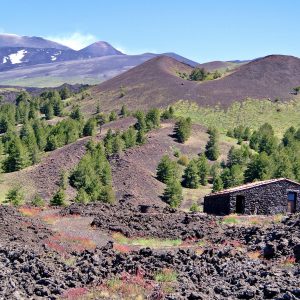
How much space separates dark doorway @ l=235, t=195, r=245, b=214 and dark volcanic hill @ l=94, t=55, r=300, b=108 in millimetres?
81759

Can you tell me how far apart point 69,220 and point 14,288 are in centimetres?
1833

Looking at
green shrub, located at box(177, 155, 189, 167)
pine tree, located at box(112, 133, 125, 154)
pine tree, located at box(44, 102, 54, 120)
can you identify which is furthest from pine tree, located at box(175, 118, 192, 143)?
pine tree, located at box(44, 102, 54, 120)

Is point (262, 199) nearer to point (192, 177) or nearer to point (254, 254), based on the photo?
point (254, 254)

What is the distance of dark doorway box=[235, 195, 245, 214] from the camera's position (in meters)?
37.5

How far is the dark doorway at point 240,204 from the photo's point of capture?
37.5 metres

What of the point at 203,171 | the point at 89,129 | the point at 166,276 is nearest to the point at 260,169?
the point at 203,171

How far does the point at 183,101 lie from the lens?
12050 cm

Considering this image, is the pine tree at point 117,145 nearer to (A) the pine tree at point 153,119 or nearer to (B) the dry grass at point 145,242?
(A) the pine tree at point 153,119

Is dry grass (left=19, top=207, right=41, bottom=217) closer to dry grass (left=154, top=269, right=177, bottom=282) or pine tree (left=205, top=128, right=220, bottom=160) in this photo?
dry grass (left=154, top=269, right=177, bottom=282)

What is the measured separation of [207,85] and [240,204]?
9763 centimetres

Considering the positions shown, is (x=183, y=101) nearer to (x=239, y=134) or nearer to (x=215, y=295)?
(x=239, y=134)

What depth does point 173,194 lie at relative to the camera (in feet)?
186

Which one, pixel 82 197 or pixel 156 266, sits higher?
pixel 156 266

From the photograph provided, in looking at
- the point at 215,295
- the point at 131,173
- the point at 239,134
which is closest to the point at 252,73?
the point at 239,134
